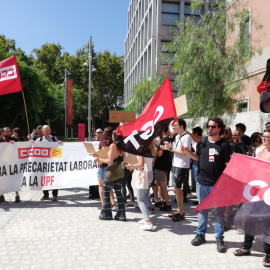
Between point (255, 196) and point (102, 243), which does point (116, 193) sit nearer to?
point (102, 243)

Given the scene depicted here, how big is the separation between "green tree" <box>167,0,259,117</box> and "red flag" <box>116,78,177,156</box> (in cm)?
659

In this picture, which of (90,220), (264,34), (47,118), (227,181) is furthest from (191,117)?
(47,118)

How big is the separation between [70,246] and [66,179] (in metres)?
3.14

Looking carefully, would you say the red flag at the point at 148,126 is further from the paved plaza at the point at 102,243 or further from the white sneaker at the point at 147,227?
the paved plaza at the point at 102,243

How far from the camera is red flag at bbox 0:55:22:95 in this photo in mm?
7223

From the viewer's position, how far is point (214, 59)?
418 inches

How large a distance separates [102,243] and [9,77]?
5.15m

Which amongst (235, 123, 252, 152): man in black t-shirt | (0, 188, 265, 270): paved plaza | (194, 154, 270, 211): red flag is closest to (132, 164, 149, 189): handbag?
(0, 188, 265, 270): paved plaza

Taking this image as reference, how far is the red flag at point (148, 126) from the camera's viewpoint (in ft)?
14.6

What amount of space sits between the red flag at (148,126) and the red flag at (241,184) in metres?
1.22

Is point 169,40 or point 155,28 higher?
point 155,28

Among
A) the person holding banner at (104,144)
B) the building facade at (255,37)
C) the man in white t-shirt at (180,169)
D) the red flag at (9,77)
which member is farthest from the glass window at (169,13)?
the man in white t-shirt at (180,169)

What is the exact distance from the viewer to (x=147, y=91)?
22.0m

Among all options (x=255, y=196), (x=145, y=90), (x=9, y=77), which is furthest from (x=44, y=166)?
(x=145, y=90)
